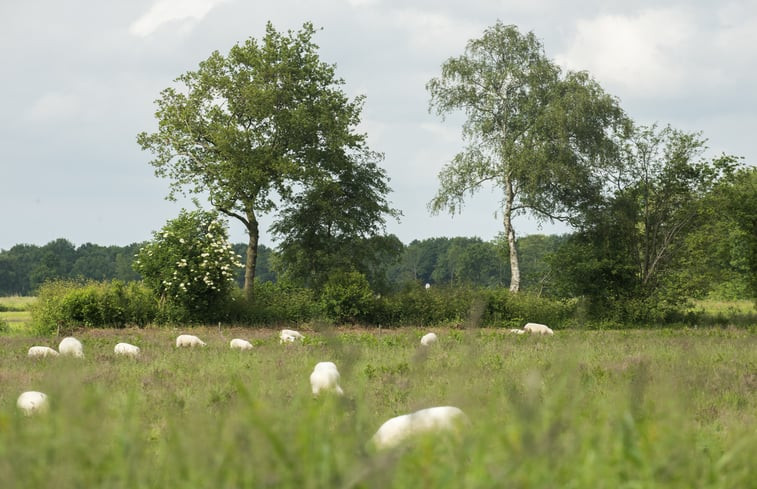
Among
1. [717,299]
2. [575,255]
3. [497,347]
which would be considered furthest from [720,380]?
[717,299]

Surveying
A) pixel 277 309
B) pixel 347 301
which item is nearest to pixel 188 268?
pixel 277 309

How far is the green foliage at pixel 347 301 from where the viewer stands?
3266 cm

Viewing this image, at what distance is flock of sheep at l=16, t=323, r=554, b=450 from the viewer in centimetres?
338

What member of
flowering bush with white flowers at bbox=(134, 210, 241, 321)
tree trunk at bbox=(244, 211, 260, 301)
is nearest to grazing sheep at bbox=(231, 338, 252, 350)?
flowering bush with white flowers at bbox=(134, 210, 241, 321)

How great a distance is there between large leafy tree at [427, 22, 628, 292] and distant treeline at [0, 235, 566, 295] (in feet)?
136

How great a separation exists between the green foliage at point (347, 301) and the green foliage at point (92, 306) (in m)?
7.34

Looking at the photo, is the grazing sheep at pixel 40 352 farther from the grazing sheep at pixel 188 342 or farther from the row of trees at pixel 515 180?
the row of trees at pixel 515 180

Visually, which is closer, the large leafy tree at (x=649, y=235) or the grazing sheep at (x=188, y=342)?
the grazing sheep at (x=188, y=342)

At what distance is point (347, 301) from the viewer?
3284 cm

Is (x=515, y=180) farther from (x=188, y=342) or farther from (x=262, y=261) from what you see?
(x=262, y=261)

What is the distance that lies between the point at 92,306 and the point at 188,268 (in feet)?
12.7

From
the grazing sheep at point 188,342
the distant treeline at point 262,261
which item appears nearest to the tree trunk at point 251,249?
the grazing sheep at point 188,342

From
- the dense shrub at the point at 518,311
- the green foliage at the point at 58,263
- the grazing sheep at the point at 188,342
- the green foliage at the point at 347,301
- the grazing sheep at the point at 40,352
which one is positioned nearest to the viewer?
the grazing sheep at the point at 40,352

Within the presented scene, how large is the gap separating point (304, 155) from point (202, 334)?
12.7 meters
